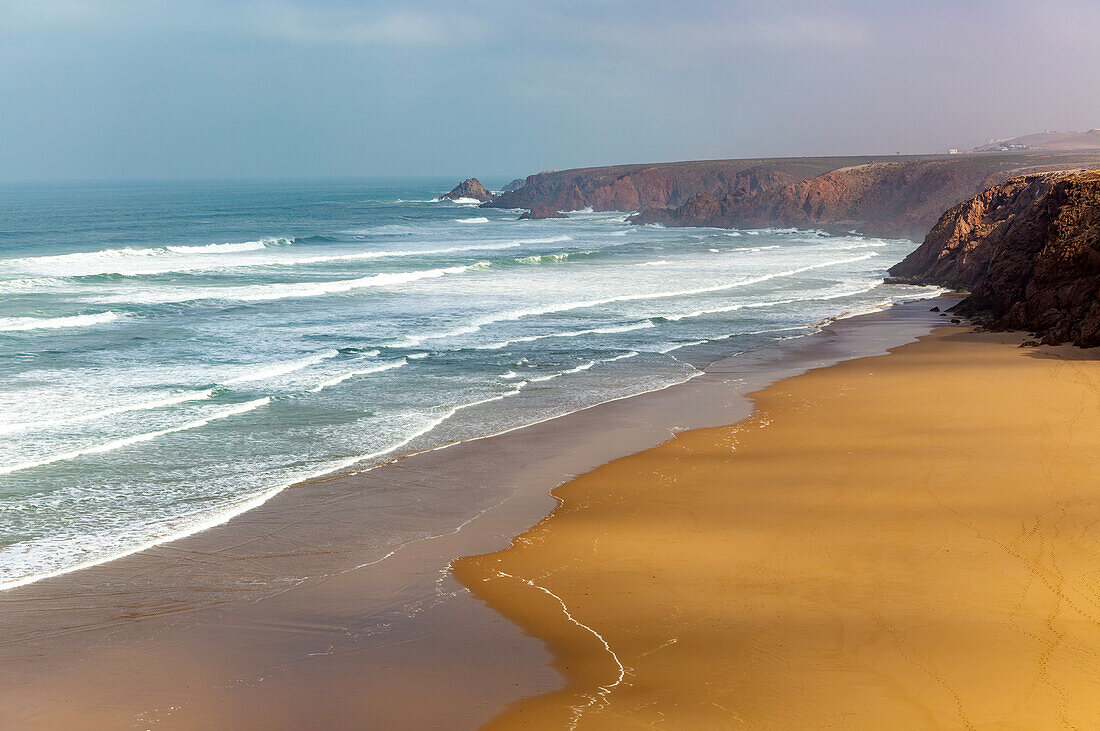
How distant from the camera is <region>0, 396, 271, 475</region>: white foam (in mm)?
14055

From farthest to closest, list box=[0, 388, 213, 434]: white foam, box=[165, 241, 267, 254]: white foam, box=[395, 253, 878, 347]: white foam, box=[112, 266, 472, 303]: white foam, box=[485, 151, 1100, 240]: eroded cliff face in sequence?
box=[485, 151, 1100, 240]: eroded cliff face, box=[165, 241, 267, 254]: white foam, box=[112, 266, 472, 303]: white foam, box=[395, 253, 878, 347]: white foam, box=[0, 388, 213, 434]: white foam

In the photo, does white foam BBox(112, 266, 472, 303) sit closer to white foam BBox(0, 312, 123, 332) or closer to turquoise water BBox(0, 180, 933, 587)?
turquoise water BBox(0, 180, 933, 587)

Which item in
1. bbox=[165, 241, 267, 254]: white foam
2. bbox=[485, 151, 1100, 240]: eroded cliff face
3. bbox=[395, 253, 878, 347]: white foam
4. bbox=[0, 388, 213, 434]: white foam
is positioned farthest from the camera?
bbox=[485, 151, 1100, 240]: eroded cliff face

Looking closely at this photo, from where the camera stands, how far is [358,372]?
21.4 metres

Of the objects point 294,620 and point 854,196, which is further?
point 854,196

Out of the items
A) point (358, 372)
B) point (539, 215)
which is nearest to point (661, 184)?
point (539, 215)

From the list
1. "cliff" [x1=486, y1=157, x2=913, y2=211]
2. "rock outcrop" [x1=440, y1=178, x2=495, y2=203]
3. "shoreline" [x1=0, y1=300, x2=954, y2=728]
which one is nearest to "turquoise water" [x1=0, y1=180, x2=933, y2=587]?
"shoreline" [x1=0, y1=300, x2=954, y2=728]

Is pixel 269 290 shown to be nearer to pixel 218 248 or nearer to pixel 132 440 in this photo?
pixel 132 440

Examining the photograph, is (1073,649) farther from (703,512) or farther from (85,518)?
(85,518)

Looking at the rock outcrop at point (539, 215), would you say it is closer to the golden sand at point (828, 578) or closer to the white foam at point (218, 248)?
the white foam at point (218, 248)

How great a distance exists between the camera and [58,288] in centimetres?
3672

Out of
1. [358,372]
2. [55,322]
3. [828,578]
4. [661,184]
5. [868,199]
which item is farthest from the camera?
[661,184]

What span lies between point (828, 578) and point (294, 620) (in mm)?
5108

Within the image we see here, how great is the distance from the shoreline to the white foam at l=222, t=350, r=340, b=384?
7.95 meters
